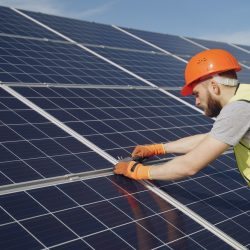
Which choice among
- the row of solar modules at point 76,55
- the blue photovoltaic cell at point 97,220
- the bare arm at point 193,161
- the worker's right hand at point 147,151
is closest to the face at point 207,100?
the bare arm at point 193,161

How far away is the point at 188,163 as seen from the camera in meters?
5.17

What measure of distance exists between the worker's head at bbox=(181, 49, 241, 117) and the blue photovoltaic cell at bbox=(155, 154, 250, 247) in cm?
152

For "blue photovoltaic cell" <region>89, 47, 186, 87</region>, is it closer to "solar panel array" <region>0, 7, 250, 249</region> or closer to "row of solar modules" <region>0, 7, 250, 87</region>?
"row of solar modules" <region>0, 7, 250, 87</region>

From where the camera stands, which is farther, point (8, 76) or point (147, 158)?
point (8, 76)

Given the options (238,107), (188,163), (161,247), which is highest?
(238,107)

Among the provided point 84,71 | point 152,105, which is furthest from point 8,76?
point 152,105

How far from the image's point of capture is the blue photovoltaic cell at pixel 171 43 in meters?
17.3

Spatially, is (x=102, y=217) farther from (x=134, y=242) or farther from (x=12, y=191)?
(x=12, y=191)

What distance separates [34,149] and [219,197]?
281 cm

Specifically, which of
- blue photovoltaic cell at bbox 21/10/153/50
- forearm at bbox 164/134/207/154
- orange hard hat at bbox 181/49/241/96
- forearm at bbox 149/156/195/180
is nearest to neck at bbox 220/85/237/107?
orange hard hat at bbox 181/49/241/96

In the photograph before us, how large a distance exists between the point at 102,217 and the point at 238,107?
1965mm

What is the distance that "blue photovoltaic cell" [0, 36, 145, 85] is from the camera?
8.91m

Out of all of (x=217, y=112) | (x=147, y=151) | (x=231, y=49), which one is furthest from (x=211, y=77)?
(x=231, y=49)

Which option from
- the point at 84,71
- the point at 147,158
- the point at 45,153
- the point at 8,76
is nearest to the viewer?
the point at 45,153
